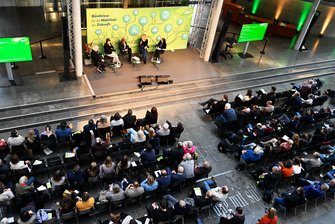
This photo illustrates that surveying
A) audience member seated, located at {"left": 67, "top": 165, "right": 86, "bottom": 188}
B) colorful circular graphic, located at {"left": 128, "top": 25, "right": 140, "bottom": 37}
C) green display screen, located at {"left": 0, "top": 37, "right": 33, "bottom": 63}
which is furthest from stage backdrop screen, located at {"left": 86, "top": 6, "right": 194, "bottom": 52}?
audience member seated, located at {"left": 67, "top": 165, "right": 86, "bottom": 188}

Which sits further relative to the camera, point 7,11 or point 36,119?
point 7,11

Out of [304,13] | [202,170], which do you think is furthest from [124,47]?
[304,13]

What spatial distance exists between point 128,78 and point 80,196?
6600mm

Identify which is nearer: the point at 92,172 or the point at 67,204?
the point at 67,204

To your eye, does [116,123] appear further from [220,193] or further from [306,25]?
[306,25]

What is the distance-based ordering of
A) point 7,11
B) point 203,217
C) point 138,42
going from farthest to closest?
point 7,11, point 138,42, point 203,217

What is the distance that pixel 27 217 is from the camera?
6.96 meters

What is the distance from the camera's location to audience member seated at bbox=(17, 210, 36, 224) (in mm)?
6934

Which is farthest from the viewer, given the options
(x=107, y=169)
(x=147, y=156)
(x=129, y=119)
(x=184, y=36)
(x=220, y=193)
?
(x=184, y=36)

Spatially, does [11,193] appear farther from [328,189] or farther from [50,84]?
[328,189]

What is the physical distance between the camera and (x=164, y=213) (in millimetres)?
7625

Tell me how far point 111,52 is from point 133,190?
7308 mm

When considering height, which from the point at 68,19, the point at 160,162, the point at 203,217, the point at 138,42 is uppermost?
the point at 68,19

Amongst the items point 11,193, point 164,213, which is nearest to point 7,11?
point 11,193
